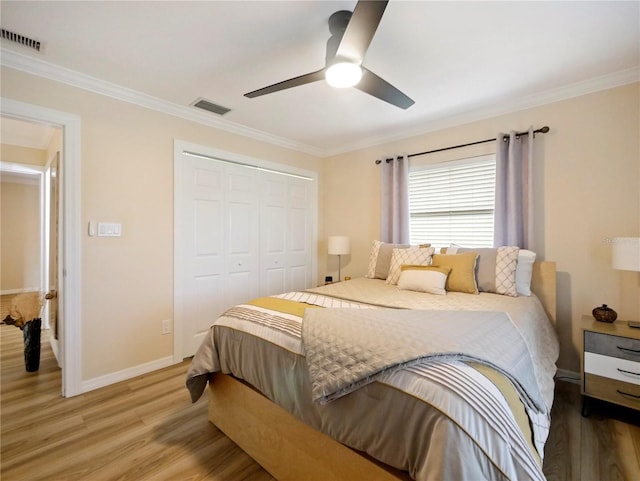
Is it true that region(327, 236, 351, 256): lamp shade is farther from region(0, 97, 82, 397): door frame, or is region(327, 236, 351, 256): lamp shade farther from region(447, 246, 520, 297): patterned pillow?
region(0, 97, 82, 397): door frame

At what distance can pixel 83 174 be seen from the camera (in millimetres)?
2348

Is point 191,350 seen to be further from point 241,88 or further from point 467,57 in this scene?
point 467,57

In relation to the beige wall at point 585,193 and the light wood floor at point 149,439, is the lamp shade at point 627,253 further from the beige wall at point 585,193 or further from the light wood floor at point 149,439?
the light wood floor at point 149,439

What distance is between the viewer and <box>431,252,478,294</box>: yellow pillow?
2393 millimetres

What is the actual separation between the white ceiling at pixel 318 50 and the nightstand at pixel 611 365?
1903 millimetres

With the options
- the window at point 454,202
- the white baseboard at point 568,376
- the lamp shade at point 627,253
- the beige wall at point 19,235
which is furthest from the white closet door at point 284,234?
the beige wall at point 19,235

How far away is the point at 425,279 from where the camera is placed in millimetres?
2428

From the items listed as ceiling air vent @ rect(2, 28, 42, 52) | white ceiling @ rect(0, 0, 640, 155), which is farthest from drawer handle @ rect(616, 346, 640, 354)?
ceiling air vent @ rect(2, 28, 42, 52)

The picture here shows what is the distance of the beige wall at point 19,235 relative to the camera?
17.9 ft

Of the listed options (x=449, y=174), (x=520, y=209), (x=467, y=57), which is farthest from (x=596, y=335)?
(x=467, y=57)

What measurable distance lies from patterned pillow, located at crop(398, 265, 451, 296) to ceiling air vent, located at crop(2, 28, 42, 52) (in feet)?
10.2

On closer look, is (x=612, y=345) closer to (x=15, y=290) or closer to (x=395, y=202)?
(x=395, y=202)

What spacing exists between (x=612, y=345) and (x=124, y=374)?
3.70 m

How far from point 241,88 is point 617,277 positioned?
341cm
